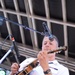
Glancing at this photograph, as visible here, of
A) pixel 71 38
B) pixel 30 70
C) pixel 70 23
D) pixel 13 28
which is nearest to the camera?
pixel 30 70

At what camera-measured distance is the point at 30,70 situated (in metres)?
1.78

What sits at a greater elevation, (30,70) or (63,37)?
(63,37)

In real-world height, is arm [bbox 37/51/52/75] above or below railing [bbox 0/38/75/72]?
below

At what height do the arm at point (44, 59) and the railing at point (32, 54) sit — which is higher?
the railing at point (32, 54)

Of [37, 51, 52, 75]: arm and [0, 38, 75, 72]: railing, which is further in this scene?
[0, 38, 75, 72]: railing

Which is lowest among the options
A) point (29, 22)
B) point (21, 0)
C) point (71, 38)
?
point (71, 38)

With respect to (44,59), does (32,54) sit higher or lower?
higher

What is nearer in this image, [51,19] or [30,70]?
[30,70]

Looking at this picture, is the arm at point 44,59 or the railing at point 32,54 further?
the railing at point 32,54

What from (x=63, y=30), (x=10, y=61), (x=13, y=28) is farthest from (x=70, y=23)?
(x=10, y=61)

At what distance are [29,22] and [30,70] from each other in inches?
31.0

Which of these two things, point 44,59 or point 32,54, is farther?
point 32,54

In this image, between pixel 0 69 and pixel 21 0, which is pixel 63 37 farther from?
pixel 0 69

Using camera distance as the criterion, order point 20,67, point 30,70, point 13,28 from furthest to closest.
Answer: point 13,28 < point 20,67 < point 30,70
